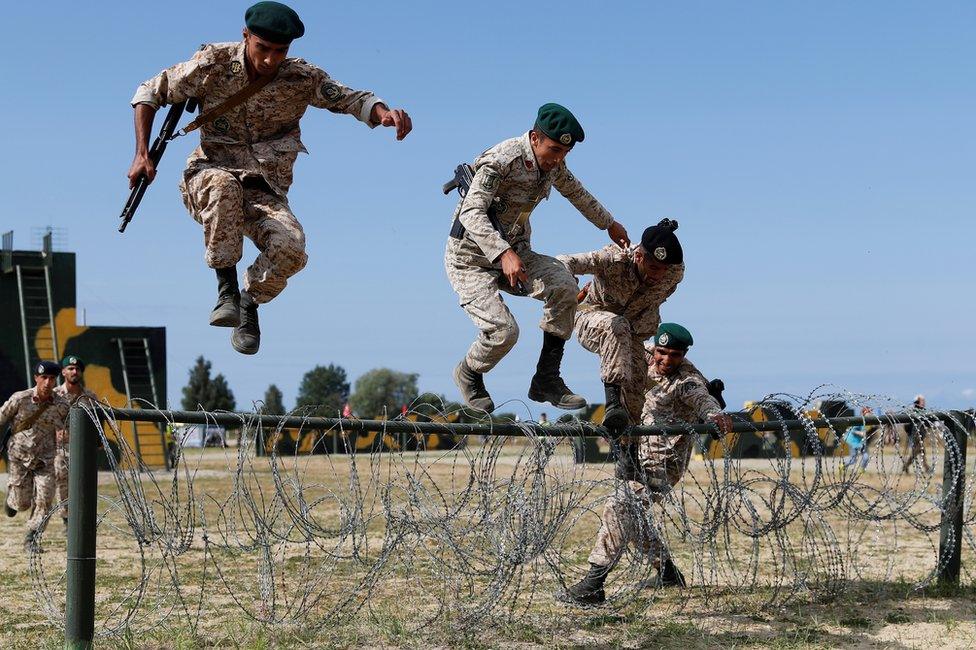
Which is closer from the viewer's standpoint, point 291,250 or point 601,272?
point 291,250

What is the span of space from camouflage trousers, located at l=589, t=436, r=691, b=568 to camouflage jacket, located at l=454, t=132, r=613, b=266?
1603 millimetres

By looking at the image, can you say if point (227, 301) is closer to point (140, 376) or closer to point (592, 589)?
point (592, 589)

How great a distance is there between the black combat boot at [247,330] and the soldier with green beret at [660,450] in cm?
250

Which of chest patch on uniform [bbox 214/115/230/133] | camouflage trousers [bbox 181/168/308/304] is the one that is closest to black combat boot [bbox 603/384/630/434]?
camouflage trousers [bbox 181/168/308/304]

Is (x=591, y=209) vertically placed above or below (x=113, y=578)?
above

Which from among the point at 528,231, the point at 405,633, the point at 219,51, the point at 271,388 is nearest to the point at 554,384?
the point at 528,231

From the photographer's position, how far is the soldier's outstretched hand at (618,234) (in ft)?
23.3

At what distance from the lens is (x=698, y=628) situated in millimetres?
7414

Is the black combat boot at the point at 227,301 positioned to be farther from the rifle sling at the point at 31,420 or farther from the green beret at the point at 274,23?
the rifle sling at the point at 31,420

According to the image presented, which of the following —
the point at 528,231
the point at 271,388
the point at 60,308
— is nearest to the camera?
the point at 528,231

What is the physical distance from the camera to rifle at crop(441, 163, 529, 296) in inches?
251

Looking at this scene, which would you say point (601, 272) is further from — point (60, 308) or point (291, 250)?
point (60, 308)

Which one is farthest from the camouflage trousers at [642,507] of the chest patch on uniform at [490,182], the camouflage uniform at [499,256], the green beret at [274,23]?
the green beret at [274,23]

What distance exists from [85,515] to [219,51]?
2361 mm
